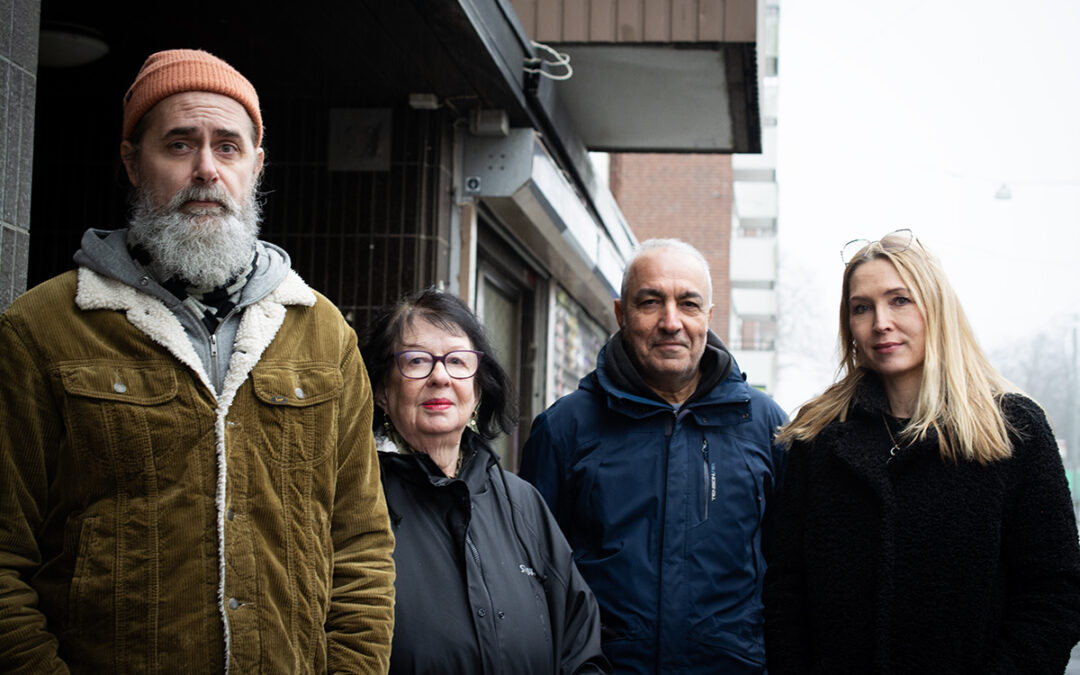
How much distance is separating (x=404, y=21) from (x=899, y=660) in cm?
338

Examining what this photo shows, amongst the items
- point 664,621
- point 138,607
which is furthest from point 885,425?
point 138,607

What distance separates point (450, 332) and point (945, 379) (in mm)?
1387

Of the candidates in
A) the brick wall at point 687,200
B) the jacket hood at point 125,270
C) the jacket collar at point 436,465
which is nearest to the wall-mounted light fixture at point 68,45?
the jacket collar at point 436,465

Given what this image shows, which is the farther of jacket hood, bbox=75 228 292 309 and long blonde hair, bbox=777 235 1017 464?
long blonde hair, bbox=777 235 1017 464

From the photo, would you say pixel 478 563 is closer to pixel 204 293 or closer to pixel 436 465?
pixel 436 465

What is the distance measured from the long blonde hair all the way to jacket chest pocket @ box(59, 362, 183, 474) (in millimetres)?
1875

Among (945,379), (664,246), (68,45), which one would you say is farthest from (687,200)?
(945,379)

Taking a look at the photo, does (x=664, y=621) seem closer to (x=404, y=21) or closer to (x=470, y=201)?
(x=404, y=21)

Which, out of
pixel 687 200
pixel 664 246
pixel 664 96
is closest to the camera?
pixel 664 246

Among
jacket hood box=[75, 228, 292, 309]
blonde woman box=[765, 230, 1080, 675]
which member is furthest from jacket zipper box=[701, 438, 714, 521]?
jacket hood box=[75, 228, 292, 309]

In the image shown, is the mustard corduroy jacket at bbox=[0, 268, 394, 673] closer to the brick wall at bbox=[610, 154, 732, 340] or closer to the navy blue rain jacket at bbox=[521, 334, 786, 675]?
the navy blue rain jacket at bbox=[521, 334, 786, 675]

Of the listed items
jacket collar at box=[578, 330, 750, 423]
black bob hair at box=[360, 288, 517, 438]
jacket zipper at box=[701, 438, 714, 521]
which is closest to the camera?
black bob hair at box=[360, 288, 517, 438]

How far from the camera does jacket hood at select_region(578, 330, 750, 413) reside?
11.4ft

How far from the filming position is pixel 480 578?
2.79 meters
